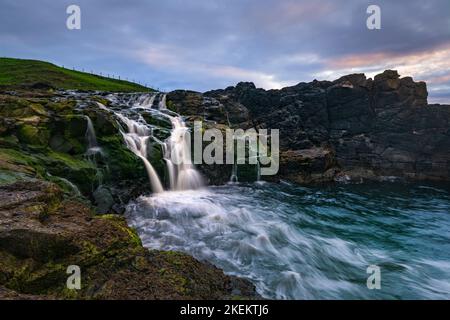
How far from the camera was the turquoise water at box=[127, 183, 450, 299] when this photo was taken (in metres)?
9.92

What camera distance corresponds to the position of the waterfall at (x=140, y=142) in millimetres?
20680

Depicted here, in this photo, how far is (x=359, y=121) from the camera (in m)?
42.9

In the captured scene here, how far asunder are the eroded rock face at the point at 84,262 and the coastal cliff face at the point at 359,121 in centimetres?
2929

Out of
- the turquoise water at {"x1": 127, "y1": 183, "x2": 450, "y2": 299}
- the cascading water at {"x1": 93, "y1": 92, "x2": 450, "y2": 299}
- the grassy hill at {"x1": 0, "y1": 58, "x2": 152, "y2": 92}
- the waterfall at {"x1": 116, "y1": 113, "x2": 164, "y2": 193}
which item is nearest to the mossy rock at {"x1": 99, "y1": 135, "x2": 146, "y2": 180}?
the waterfall at {"x1": 116, "y1": 113, "x2": 164, "y2": 193}

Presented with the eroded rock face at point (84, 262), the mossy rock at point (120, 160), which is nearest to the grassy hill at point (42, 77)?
the mossy rock at point (120, 160)

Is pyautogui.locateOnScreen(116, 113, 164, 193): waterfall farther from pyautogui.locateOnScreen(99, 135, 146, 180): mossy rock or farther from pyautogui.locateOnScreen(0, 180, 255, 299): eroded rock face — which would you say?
pyautogui.locateOnScreen(0, 180, 255, 299): eroded rock face

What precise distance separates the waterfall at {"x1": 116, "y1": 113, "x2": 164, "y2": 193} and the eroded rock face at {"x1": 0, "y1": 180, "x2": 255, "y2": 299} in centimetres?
1279

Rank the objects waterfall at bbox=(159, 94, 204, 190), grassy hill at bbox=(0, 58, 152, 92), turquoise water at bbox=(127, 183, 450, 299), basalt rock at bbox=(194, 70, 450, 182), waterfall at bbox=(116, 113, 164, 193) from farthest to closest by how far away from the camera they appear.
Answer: grassy hill at bbox=(0, 58, 152, 92) < basalt rock at bbox=(194, 70, 450, 182) < waterfall at bbox=(159, 94, 204, 190) < waterfall at bbox=(116, 113, 164, 193) < turquoise water at bbox=(127, 183, 450, 299)

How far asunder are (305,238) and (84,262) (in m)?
10.8

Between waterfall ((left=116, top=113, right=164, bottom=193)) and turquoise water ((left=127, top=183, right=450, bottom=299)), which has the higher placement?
waterfall ((left=116, top=113, right=164, bottom=193))

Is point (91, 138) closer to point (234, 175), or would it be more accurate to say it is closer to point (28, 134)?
point (28, 134)

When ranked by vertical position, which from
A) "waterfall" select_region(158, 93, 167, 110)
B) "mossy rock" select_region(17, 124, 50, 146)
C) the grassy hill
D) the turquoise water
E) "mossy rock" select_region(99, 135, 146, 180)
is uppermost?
the grassy hill

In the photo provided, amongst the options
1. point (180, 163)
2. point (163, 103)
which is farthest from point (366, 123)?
point (180, 163)

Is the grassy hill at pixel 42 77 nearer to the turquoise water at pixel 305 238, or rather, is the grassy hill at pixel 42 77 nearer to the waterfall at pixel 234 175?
the waterfall at pixel 234 175
